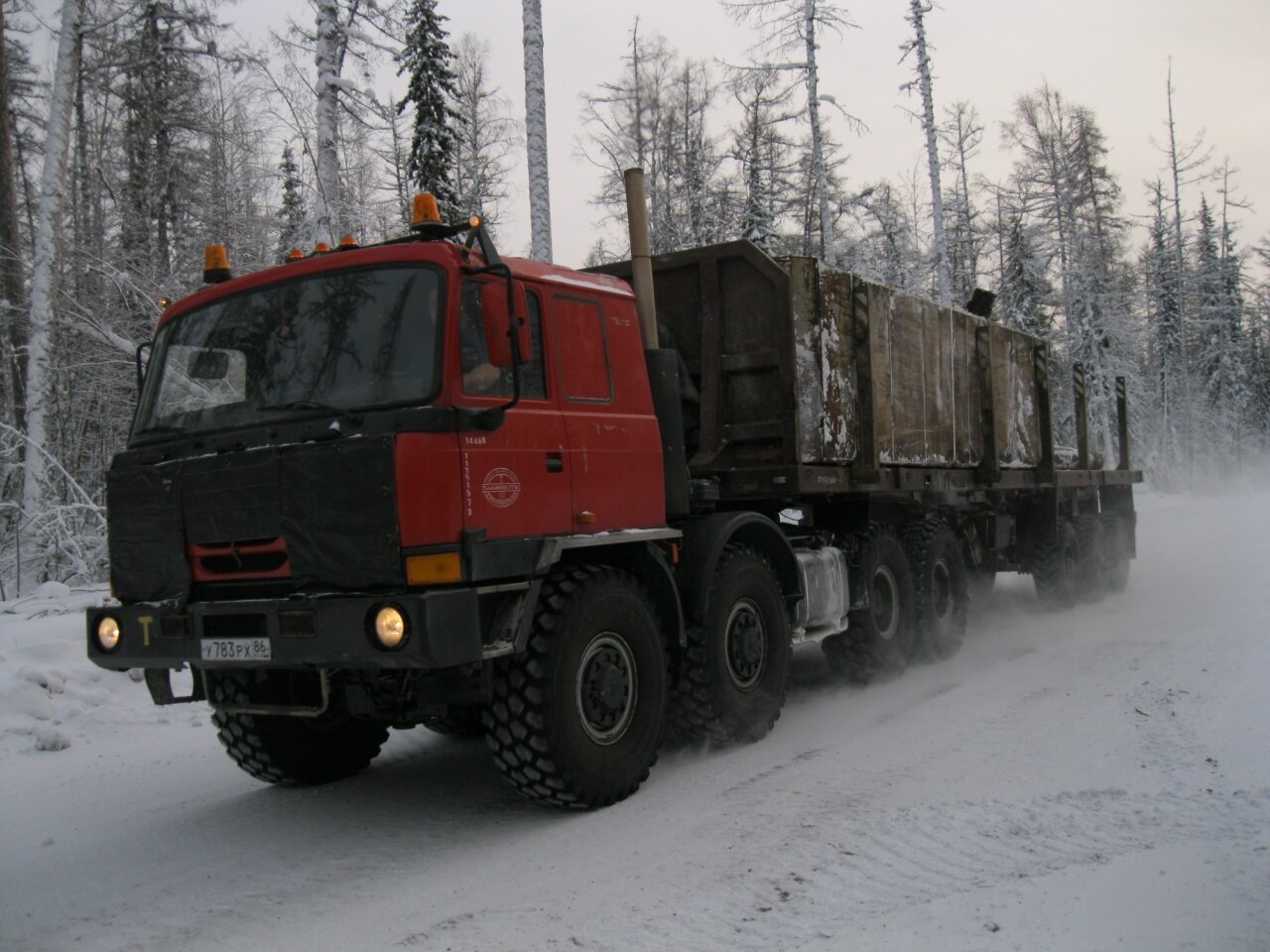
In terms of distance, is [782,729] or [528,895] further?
[782,729]

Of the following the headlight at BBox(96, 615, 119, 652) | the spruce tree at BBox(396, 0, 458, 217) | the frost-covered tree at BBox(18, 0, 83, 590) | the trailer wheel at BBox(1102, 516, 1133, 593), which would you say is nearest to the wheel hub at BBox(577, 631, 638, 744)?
the headlight at BBox(96, 615, 119, 652)

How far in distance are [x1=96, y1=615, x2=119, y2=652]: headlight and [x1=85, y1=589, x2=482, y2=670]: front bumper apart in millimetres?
286

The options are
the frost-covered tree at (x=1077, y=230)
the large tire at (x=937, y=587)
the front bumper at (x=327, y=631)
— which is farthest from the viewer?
the frost-covered tree at (x=1077, y=230)

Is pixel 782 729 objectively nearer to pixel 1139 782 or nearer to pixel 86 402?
pixel 1139 782

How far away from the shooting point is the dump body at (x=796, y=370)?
718 centimetres

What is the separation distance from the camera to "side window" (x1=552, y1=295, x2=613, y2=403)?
17.4 feet

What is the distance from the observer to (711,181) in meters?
35.0

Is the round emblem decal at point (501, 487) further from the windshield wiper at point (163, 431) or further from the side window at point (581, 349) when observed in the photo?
the windshield wiper at point (163, 431)

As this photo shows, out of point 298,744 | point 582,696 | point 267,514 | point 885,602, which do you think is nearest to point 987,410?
point 885,602

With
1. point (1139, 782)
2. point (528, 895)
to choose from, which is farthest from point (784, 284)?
point (528, 895)

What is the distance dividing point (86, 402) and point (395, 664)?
1431 cm

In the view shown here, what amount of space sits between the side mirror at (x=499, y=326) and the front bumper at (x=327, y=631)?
1126mm

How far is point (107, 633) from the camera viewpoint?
194 inches

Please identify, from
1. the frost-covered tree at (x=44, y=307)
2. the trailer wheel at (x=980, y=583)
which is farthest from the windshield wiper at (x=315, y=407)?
the trailer wheel at (x=980, y=583)
